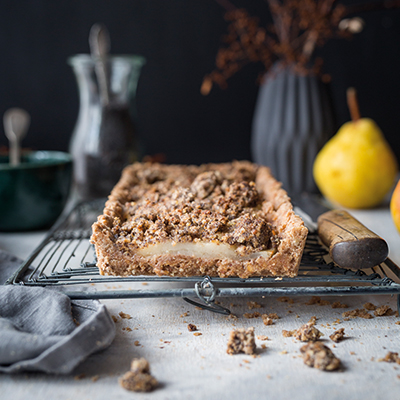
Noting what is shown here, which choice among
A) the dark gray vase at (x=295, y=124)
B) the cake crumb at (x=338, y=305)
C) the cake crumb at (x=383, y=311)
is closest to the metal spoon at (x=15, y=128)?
the dark gray vase at (x=295, y=124)

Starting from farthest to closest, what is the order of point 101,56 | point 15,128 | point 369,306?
1. point 101,56
2. point 15,128
3. point 369,306

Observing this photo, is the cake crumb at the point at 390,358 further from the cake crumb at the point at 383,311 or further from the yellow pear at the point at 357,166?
the yellow pear at the point at 357,166

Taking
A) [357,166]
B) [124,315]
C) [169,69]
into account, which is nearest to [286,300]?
[124,315]

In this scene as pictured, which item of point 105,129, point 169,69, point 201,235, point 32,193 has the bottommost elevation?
point 32,193

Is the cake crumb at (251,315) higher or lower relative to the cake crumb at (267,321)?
lower

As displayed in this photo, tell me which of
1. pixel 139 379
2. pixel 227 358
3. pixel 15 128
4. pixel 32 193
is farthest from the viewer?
pixel 15 128

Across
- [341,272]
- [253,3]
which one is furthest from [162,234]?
[253,3]

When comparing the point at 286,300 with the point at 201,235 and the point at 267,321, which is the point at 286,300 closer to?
the point at 267,321

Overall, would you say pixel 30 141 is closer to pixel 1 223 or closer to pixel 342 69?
pixel 1 223
